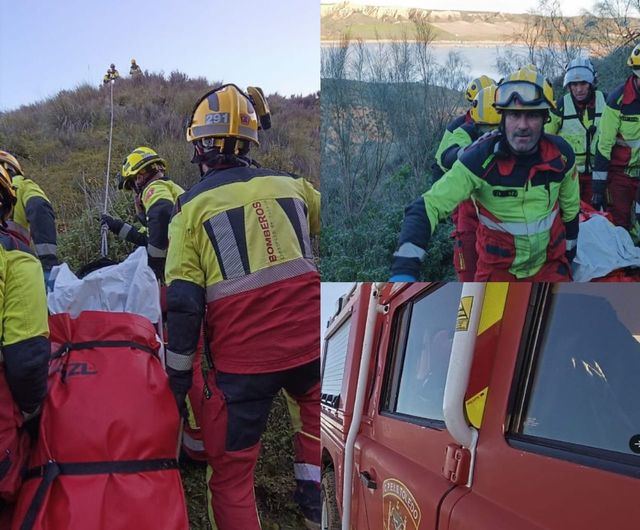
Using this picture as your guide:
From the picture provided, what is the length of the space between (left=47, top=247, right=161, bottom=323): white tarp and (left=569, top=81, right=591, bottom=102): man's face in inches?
91.9

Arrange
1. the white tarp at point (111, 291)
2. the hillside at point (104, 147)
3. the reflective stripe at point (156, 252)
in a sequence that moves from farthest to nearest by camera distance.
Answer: the reflective stripe at point (156, 252) < the hillside at point (104, 147) < the white tarp at point (111, 291)

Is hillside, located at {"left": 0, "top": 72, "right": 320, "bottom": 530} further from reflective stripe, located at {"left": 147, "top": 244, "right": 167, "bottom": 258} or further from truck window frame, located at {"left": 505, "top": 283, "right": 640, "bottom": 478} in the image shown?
truck window frame, located at {"left": 505, "top": 283, "right": 640, "bottom": 478}

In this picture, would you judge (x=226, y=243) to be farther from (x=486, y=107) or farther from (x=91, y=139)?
(x=91, y=139)

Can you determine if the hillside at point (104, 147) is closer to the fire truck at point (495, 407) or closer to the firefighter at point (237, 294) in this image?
the firefighter at point (237, 294)

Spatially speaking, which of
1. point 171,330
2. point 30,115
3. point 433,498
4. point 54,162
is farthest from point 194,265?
point 30,115

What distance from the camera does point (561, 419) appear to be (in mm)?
1177

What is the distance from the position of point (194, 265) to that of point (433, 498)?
1.57 meters

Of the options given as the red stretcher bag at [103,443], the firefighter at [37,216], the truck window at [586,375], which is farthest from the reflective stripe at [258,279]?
the firefighter at [37,216]

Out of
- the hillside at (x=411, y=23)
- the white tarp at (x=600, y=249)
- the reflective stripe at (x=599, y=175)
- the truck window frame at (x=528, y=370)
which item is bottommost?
the truck window frame at (x=528, y=370)

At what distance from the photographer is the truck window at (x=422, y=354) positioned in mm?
1491

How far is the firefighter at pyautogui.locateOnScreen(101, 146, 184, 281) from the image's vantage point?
4.38 m

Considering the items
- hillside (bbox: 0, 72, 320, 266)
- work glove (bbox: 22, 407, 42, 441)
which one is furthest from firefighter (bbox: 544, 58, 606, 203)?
hillside (bbox: 0, 72, 320, 266)

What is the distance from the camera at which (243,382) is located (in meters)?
2.73

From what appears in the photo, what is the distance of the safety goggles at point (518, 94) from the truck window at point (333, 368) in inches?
32.7
